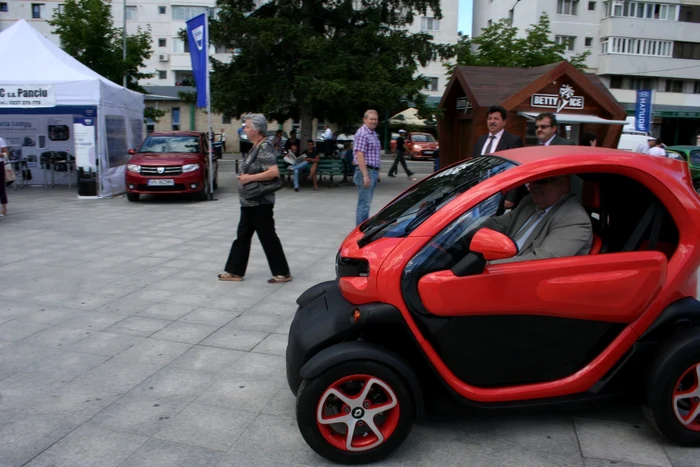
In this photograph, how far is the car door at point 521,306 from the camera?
119 inches

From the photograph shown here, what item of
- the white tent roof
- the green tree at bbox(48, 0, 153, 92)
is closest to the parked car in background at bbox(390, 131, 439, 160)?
the green tree at bbox(48, 0, 153, 92)

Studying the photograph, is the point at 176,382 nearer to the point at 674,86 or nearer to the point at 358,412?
the point at 358,412

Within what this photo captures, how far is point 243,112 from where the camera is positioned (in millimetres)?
17422

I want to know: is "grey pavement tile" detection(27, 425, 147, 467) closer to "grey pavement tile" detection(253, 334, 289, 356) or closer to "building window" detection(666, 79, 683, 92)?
"grey pavement tile" detection(253, 334, 289, 356)

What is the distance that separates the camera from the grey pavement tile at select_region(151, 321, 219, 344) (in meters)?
4.85

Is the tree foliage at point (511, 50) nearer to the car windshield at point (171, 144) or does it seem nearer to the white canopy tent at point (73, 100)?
the car windshield at point (171, 144)

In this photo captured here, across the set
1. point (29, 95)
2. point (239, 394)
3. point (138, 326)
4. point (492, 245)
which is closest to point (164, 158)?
point (29, 95)

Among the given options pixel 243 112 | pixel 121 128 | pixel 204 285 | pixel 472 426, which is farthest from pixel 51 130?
pixel 472 426

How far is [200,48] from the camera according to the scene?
13.0m

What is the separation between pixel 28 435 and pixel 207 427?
0.98 meters

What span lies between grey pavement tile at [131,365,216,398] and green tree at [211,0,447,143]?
11605 millimetres

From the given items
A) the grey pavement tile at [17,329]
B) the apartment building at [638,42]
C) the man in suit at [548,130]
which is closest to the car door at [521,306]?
the man in suit at [548,130]

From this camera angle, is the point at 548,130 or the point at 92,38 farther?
the point at 92,38

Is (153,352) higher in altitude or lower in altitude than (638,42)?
lower
